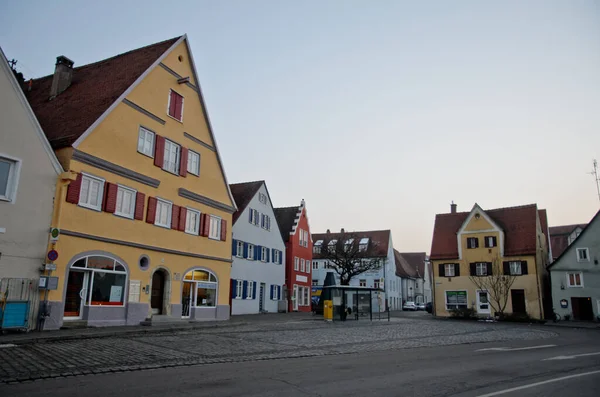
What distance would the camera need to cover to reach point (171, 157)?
81.1ft

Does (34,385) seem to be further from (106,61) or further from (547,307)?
(547,307)

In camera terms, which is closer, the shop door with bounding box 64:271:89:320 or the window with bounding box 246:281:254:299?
the shop door with bounding box 64:271:89:320

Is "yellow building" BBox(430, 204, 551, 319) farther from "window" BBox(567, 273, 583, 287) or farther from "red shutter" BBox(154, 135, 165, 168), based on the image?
"red shutter" BBox(154, 135, 165, 168)

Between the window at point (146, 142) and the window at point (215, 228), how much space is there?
6.29m

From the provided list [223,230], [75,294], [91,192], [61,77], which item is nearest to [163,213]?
[91,192]

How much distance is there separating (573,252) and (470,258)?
9.01m

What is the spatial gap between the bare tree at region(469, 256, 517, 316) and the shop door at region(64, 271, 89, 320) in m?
34.7

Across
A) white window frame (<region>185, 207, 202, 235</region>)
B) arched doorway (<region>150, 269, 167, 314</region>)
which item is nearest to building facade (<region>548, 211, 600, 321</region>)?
white window frame (<region>185, 207, 202, 235</region>)

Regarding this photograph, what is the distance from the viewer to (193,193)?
25875 millimetres

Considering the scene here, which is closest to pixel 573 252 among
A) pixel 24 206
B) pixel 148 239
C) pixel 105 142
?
pixel 148 239

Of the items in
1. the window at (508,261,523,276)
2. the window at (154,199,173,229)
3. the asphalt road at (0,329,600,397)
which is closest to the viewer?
the asphalt road at (0,329,600,397)

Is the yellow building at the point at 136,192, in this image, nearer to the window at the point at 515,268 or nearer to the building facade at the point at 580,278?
the window at the point at 515,268

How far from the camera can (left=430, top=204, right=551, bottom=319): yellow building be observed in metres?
43.2

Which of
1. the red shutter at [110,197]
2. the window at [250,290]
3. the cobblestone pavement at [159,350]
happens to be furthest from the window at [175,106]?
the window at [250,290]
